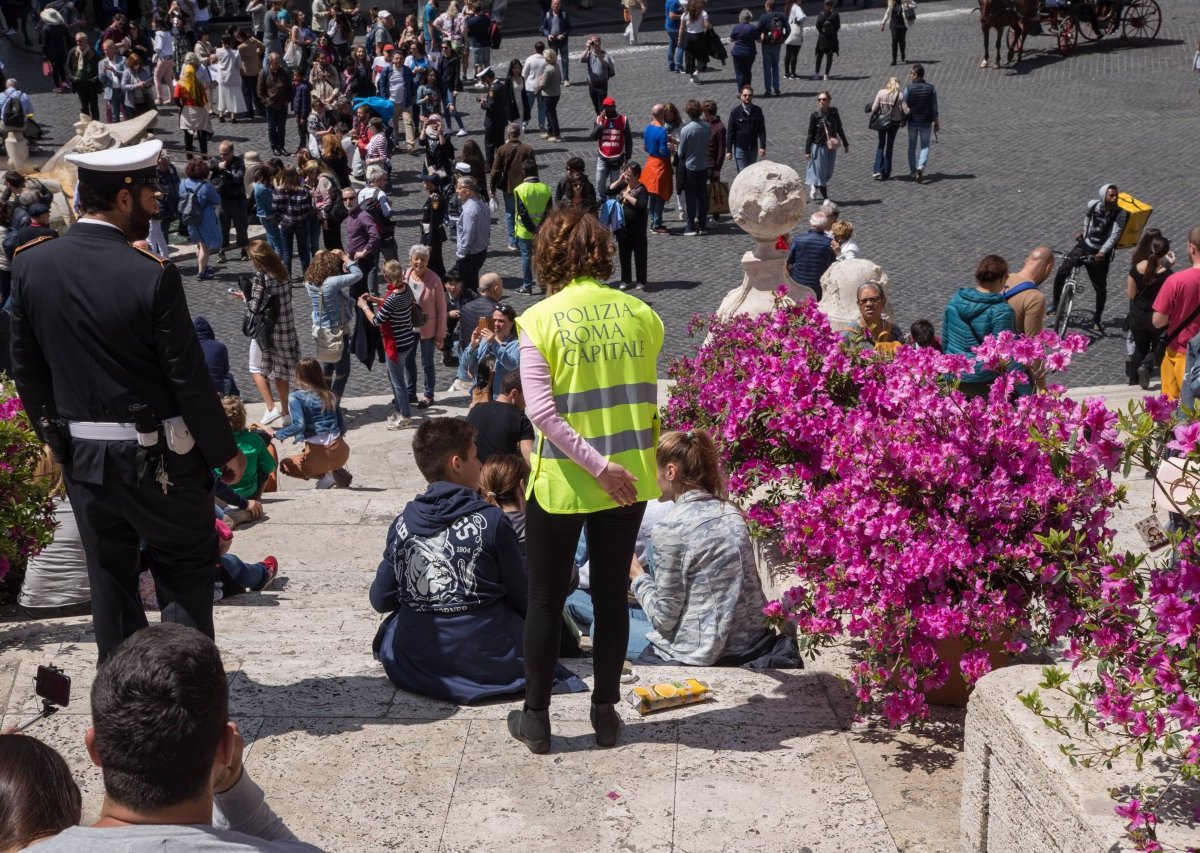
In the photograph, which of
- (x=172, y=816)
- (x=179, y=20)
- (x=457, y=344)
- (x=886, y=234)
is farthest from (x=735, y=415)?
(x=179, y=20)

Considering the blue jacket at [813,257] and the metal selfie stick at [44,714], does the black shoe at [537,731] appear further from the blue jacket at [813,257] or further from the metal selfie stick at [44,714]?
the blue jacket at [813,257]

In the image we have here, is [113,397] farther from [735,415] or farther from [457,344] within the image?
[457,344]

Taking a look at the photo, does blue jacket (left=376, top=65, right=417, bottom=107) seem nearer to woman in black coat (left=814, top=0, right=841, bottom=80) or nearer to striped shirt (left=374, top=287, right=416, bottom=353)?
woman in black coat (left=814, top=0, right=841, bottom=80)

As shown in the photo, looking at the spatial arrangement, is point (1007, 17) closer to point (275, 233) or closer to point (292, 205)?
point (275, 233)

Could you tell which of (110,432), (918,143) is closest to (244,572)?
(110,432)

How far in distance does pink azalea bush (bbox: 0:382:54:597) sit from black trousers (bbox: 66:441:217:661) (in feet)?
4.11

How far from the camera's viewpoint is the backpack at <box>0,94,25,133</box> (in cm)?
2138

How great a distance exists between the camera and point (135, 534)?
4414 millimetres

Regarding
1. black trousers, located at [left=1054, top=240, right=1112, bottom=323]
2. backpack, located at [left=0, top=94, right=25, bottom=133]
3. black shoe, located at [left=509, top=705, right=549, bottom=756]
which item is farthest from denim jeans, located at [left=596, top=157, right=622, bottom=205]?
black shoe, located at [left=509, top=705, right=549, bottom=756]

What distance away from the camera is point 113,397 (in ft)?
13.5

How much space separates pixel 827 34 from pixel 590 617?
820 inches

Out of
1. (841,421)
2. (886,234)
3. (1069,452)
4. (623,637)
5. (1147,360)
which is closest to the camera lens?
(1069,452)

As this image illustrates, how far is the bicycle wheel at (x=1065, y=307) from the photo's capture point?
13125mm

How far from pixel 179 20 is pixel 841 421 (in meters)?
23.3
